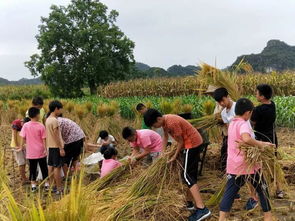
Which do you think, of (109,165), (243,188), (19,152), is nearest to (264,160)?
(243,188)

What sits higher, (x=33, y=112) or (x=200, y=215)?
(x=33, y=112)

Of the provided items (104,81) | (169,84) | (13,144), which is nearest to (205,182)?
(13,144)

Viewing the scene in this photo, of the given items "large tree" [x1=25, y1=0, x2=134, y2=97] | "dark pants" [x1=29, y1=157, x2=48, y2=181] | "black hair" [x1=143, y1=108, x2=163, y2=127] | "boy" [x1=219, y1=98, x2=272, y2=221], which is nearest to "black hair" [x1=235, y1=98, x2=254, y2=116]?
"boy" [x1=219, y1=98, x2=272, y2=221]

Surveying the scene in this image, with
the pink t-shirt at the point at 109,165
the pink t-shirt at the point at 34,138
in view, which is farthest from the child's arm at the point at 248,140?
the pink t-shirt at the point at 34,138

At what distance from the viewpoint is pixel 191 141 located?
152 inches

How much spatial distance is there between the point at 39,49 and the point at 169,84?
1528 cm

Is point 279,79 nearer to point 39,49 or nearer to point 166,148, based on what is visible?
point 166,148

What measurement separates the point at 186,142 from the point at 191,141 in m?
0.06

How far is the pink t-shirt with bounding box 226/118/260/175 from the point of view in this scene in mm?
3217

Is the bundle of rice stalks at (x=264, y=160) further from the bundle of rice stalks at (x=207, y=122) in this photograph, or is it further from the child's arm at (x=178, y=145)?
the bundle of rice stalks at (x=207, y=122)

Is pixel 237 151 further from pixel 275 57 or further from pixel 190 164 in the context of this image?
pixel 275 57

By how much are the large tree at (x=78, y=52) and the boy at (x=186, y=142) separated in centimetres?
2572

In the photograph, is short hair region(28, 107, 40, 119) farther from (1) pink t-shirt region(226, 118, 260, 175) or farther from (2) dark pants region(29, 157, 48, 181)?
(1) pink t-shirt region(226, 118, 260, 175)

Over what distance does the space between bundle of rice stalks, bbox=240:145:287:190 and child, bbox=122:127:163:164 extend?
1.60 m
